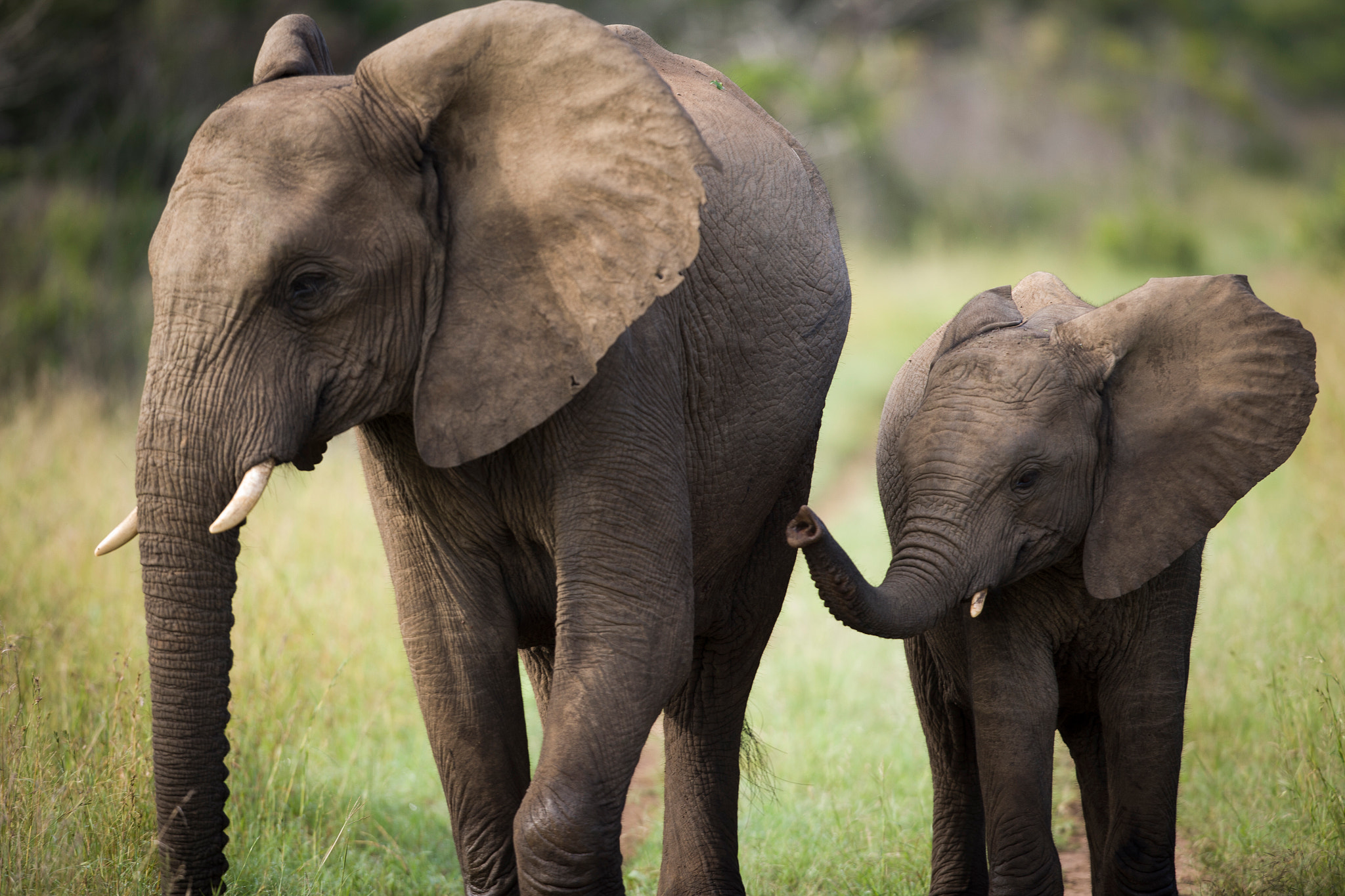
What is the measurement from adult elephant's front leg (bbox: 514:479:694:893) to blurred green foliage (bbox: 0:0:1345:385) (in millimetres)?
7292

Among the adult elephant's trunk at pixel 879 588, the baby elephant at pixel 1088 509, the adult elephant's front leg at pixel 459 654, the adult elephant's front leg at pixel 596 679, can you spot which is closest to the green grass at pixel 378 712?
the adult elephant's front leg at pixel 459 654

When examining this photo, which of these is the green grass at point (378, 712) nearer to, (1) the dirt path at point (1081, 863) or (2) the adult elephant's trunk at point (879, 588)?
(1) the dirt path at point (1081, 863)

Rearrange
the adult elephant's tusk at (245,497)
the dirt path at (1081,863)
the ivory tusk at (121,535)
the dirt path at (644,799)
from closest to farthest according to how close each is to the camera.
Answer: the adult elephant's tusk at (245,497)
the ivory tusk at (121,535)
the dirt path at (1081,863)
the dirt path at (644,799)

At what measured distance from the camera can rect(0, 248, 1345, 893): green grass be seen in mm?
4059

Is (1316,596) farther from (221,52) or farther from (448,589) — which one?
(221,52)

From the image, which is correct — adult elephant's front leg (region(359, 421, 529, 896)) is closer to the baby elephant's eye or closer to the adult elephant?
the adult elephant

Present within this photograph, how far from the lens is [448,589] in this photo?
11.3 feet

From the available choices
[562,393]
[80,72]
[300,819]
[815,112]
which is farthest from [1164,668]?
[815,112]

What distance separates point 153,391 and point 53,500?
4.92m

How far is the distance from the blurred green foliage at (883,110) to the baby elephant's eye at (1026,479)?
25.1ft

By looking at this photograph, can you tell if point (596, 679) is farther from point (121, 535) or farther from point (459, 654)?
point (121, 535)

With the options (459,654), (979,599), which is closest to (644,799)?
(459,654)

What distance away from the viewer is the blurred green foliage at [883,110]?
1120cm

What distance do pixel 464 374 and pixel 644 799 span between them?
333 centimetres
